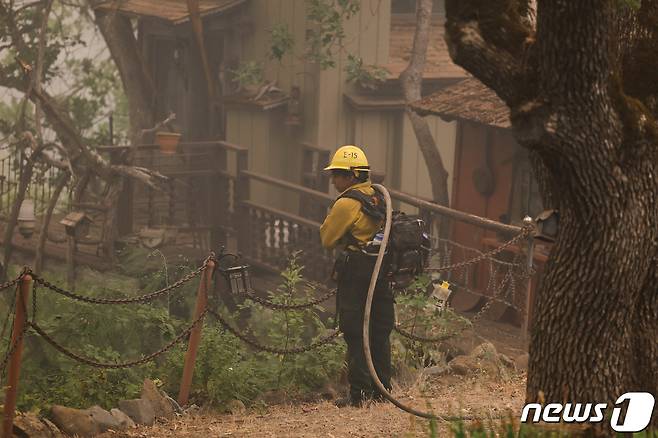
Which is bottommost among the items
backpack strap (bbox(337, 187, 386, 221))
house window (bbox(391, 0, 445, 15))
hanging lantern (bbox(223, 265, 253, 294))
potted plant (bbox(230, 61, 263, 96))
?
hanging lantern (bbox(223, 265, 253, 294))

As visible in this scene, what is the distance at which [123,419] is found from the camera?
8859 mm

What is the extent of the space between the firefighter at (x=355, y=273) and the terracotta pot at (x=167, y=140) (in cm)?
812

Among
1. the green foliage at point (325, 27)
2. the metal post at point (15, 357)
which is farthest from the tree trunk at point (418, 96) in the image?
the metal post at point (15, 357)

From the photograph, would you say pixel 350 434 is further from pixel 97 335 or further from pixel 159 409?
pixel 97 335

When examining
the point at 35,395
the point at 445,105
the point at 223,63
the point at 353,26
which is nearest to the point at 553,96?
the point at 35,395

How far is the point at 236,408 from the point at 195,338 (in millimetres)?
688

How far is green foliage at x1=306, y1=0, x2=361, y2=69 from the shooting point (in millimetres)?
17797

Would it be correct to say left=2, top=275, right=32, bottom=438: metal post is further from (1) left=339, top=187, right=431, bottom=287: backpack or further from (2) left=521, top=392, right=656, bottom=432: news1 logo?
(2) left=521, top=392, right=656, bottom=432: news1 logo

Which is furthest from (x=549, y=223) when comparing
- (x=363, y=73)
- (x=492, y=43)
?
(x=363, y=73)

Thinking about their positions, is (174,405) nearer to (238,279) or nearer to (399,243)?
(238,279)

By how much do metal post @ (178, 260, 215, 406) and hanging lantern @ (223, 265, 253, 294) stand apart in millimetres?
194

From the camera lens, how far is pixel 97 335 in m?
10.7

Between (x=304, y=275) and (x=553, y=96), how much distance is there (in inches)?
363

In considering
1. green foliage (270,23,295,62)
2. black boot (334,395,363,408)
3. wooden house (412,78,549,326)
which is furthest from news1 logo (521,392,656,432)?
green foliage (270,23,295,62)
